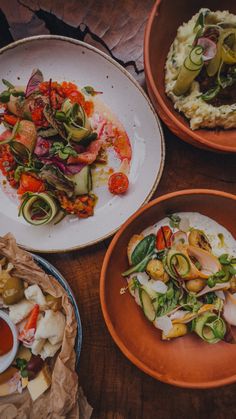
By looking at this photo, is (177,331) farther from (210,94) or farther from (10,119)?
(10,119)

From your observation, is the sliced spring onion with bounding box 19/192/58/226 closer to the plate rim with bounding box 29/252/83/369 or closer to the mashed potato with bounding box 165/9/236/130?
the plate rim with bounding box 29/252/83/369

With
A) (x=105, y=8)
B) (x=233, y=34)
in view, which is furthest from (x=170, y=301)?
(x=105, y=8)

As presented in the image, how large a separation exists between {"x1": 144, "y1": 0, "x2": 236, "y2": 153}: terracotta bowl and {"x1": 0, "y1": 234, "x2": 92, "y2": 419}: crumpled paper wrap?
733mm

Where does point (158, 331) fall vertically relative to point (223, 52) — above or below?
below

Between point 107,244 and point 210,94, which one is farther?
point 107,244

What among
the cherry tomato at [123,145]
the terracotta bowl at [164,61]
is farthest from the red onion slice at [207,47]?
the cherry tomato at [123,145]

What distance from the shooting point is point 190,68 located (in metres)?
1.76

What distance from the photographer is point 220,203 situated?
6.22 feet

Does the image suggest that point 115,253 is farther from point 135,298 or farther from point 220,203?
point 220,203

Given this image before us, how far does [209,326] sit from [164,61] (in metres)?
1.02

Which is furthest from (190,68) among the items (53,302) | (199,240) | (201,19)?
(53,302)

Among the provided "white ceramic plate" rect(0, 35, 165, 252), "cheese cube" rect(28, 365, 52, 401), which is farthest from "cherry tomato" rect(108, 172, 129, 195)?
"cheese cube" rect(28, 365, 52, 401)

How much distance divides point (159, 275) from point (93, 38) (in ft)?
3.19

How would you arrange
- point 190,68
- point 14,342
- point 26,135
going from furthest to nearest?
1. point 26,135
2. point 14,342
3. point 190,68
